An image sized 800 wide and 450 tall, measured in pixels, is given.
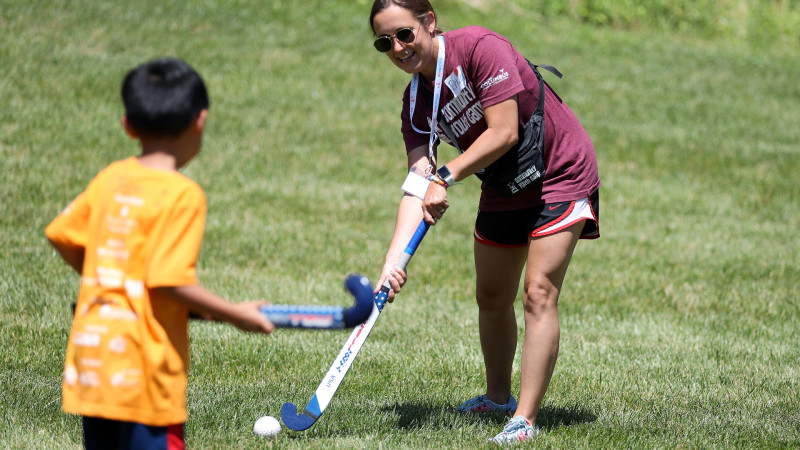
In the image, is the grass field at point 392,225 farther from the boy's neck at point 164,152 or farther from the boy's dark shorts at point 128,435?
the boy's neck at point 164,152

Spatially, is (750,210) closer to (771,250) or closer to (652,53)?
(771,250)

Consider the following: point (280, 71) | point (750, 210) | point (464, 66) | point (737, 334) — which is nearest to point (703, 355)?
point (737, 334)

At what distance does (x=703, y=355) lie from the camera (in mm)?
5898

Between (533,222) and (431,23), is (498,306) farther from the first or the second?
(431,23)

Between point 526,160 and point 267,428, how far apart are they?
1683 millimetres

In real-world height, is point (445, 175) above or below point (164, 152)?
below

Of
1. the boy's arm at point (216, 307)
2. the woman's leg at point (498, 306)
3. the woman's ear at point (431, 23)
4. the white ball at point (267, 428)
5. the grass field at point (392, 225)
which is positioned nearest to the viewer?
the boy's arm at point (216, 307)

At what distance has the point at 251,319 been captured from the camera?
2555mm

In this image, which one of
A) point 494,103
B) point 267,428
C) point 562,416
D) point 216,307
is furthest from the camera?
point 562,416

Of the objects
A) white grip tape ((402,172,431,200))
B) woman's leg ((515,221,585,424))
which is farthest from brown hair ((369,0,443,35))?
woman's leg ((515,221,585,424))

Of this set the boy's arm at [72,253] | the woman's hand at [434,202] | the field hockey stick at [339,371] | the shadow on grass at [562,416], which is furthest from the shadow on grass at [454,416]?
the boy's arm at [72,253]

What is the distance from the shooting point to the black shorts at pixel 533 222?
13.3 feet

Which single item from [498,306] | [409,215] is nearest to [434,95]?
[409,215]

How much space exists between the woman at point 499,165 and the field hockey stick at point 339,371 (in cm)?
8
